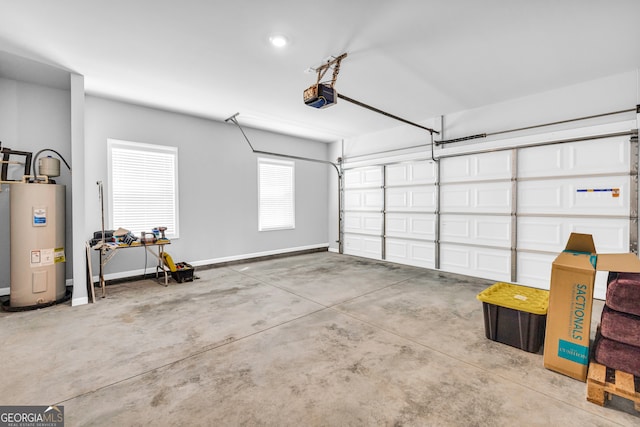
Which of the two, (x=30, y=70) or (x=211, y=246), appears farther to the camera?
(x=211, y=246)

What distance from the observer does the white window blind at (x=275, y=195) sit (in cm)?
680

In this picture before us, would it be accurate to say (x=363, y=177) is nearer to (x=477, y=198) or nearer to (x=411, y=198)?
(x=411, y=198)

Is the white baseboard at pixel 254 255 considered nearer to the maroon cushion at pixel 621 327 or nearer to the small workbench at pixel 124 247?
the small workbench at pixel 124 247

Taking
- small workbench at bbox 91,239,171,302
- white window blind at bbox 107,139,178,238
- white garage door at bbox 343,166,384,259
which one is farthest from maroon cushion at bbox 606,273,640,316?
white window blind at bbox 107,139,178,238

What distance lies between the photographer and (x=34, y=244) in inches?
141

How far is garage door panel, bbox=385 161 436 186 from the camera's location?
5.88m

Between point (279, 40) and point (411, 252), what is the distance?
16.1 ft

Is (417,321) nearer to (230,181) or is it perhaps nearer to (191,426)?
(191,426)

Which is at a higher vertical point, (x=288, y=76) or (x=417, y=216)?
(x=288, y=76)

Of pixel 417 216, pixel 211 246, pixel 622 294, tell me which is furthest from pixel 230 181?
pixel 622 294

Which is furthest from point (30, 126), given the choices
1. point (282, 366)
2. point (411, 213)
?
point (411, 213)

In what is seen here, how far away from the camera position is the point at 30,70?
3705 mm

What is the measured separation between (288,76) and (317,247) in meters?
5.02

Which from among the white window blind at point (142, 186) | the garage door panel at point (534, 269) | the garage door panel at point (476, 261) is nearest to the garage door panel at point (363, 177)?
the garage door panel at point (476, 261)
